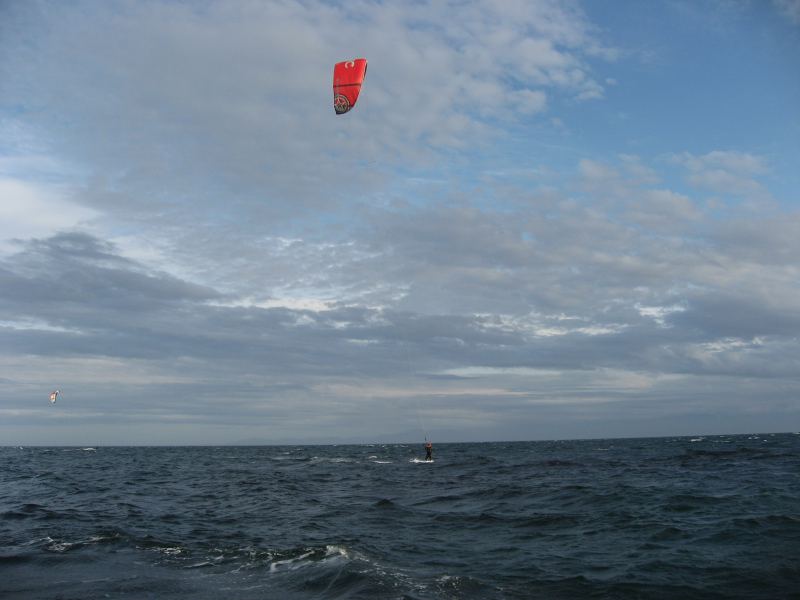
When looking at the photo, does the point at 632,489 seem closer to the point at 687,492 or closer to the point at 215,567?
the point at 687,492

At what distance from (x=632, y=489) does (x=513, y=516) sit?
389 inches

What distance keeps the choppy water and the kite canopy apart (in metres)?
16.1

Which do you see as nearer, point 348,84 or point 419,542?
point 419,542

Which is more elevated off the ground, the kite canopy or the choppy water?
the kite canopy

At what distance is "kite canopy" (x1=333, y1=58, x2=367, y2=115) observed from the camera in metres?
22.5

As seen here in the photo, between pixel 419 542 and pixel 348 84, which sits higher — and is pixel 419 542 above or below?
below

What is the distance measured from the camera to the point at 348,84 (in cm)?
2262

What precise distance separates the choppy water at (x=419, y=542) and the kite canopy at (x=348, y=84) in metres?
16.1

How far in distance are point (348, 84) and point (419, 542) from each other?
56.4 ft

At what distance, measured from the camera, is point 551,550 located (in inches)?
714

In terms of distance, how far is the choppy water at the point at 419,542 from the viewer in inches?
561

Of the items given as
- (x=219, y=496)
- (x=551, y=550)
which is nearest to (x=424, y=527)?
(x=551, y=550)

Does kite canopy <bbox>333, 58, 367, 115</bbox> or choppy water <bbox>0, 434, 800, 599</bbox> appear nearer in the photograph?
choppy water <bbox>0, 434, 800, 599</bbox>

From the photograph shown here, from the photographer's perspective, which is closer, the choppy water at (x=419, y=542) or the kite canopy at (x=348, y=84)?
the choppy water at (x=419, y=542)
